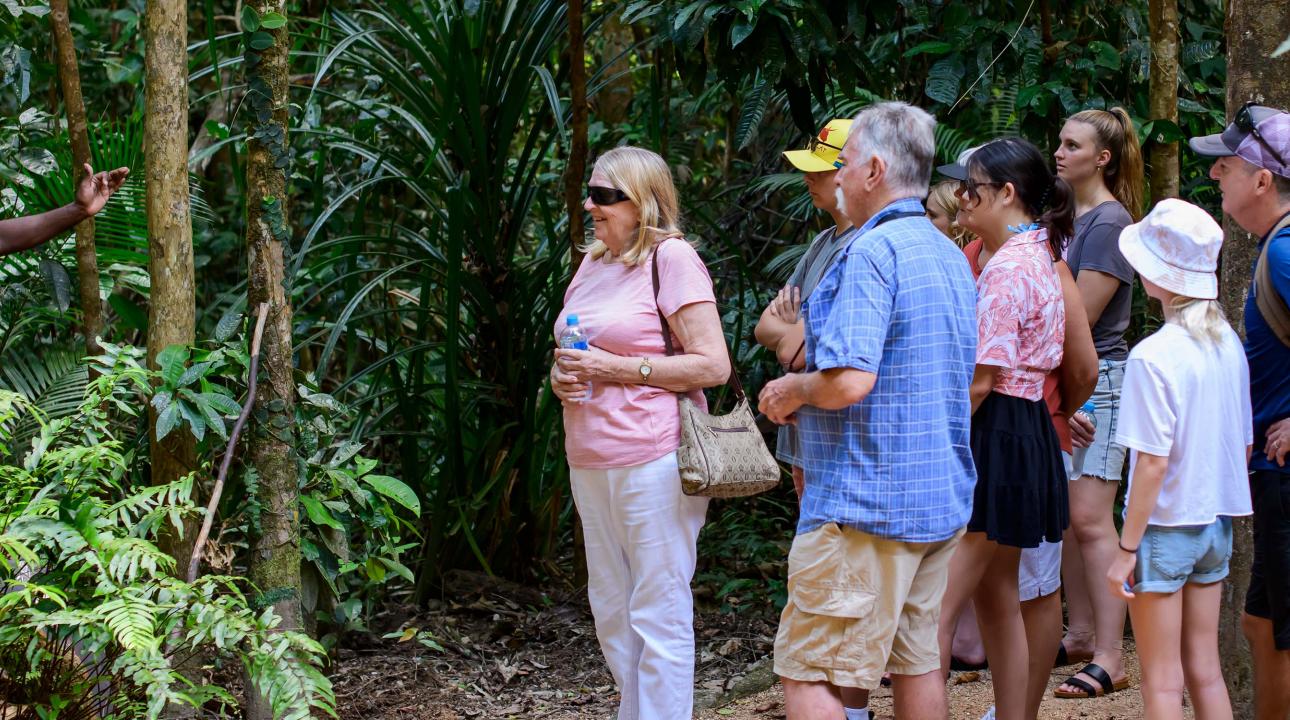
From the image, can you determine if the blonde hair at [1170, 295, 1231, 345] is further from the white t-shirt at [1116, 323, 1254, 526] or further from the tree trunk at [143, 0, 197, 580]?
the tree trunk at [143, 0, 197, 580]

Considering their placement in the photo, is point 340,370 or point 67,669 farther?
point 340,370

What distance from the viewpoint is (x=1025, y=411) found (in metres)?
3.02

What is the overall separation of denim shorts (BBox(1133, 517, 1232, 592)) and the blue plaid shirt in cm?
46

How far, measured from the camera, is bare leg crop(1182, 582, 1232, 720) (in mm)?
2738

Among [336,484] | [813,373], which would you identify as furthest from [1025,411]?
[336,484]

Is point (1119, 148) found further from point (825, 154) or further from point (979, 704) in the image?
point (979, 704)

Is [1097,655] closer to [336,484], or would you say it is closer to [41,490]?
[336,484]

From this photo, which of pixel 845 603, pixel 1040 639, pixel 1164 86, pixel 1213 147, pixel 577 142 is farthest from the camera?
pixel 577 142

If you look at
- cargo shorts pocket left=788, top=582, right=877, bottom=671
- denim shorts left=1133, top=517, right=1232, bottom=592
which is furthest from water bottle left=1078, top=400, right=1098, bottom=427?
cargo shorts pocket left=788, top=582, right=877, bottom=671

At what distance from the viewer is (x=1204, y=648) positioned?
2.75 meters

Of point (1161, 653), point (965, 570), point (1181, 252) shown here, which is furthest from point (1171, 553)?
point (1181, 252)

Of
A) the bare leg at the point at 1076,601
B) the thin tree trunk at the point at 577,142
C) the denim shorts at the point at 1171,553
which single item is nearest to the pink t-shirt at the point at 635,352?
the denim shorts at the point at 1171,553

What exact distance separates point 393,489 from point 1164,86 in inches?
116

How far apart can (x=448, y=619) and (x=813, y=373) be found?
2.71 meters
